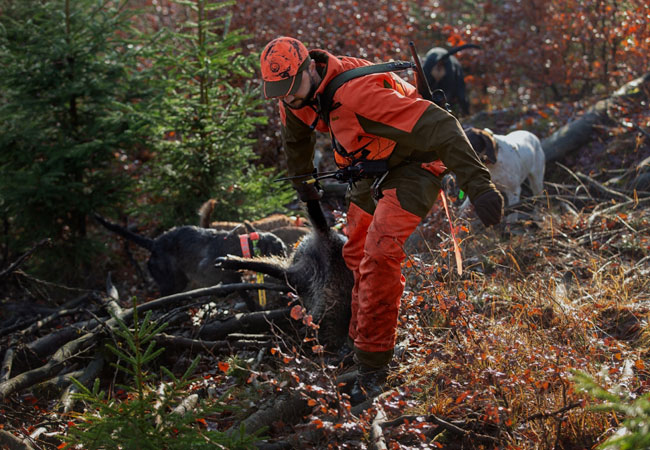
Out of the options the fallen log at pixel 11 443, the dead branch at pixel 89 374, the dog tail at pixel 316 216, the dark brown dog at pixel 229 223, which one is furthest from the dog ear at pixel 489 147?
the fallen log at pixel 11 443

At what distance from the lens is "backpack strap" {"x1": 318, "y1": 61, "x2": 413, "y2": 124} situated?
3848mm

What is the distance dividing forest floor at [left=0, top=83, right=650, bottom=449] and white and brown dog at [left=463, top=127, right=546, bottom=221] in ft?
3.30

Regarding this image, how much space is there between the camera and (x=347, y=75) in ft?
12.7

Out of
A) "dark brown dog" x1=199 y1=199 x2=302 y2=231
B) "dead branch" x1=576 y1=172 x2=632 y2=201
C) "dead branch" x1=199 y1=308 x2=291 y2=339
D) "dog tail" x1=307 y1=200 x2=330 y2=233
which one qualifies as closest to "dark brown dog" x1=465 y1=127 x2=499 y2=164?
"dead branch" x1=576 y1=172 x2=632 y2=201

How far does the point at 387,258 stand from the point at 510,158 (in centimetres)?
401

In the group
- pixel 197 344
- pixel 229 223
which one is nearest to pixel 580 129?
pixel 229 223

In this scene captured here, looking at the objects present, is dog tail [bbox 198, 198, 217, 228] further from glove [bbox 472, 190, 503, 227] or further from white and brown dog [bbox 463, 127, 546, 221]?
glove [bbox 472, 190, 503, 227]

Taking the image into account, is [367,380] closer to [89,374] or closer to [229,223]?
[89,374]

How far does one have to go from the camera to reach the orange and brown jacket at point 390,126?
3.57 m

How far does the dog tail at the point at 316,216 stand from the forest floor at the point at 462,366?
0.83m

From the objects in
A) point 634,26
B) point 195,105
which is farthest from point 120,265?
point 634,26

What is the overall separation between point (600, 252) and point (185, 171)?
16.5ft

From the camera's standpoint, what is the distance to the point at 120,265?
8.77 m

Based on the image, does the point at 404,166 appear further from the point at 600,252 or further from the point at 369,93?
the point at 600,252
